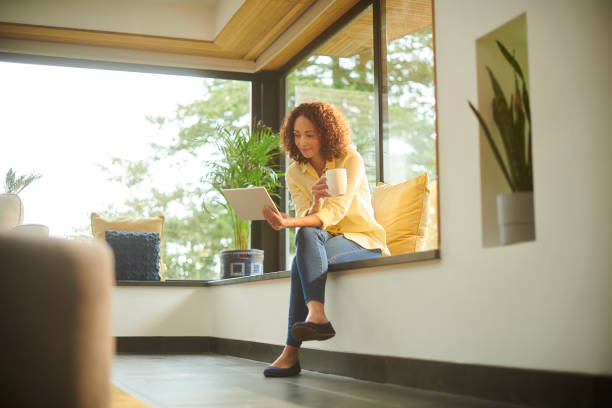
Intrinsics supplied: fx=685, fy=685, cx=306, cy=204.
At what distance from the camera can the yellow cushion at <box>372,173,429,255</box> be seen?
10.9ft

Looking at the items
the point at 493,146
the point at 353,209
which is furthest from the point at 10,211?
the point at 493,146

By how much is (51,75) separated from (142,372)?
120 inches

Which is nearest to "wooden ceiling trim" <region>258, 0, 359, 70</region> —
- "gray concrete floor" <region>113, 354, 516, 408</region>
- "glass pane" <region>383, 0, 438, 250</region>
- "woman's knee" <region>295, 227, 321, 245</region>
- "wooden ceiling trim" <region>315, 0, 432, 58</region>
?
"wooden ceiling trim" <region>315, 0, 432, 58</region>

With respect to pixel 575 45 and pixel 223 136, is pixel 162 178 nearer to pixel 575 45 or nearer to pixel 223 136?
pixel 223 136

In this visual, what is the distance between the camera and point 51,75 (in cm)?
537

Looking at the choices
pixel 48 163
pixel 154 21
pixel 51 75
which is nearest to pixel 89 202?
pixel 48 163

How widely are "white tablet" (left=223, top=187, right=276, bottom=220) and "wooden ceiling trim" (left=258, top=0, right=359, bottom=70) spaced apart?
1.77m

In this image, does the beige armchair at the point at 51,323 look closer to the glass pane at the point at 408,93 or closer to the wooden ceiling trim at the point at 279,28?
the glass pane at the point at 408,93

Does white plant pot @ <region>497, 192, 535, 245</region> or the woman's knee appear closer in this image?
white plant pot @ <region>497, 192, 535, 245</region>

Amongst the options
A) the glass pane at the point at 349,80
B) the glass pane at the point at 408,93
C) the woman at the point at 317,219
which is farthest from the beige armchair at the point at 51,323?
the glass pane at the point at 349,80

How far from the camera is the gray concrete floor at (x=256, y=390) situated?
6.63ft

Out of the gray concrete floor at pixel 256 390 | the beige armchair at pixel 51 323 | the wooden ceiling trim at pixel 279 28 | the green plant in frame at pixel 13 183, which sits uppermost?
the wooden ceiling trim at pixel 279 28

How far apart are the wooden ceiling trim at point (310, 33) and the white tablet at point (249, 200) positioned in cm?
177

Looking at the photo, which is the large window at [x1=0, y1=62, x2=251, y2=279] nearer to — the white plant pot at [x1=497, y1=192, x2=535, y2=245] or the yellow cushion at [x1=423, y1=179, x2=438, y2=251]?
the yellow cushion at [x1=423, y1=179, x2=438, y2=251]
